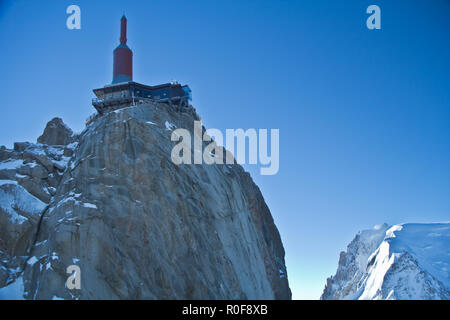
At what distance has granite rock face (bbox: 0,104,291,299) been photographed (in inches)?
2253

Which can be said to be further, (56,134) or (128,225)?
(56,134)

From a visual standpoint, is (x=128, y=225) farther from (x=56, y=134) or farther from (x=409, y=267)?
(x=409, y=267)

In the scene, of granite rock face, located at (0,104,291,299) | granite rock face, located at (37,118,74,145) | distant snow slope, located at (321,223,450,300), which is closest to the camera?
granite rock face, located at (0,104,291,299)

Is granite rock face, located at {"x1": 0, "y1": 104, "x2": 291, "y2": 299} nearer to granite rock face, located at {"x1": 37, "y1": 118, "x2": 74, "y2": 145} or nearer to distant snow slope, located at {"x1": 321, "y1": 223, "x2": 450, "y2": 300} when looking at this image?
granite rock face, located at {"x1": 37, "y1": 118, "x2": 74, "y2": 145}

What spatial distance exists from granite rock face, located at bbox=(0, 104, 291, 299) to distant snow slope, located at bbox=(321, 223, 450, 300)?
70.7 meters

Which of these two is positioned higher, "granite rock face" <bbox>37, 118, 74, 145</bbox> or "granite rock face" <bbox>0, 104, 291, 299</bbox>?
"granite rock face" <bbox>37, 118, 74, 145</bbox>

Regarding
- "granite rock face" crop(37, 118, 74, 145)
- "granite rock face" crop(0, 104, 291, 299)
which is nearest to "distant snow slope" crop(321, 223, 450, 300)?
"granite rock face" crop(0, 104, 291, 299)

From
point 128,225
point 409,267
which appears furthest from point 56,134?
point 409,267

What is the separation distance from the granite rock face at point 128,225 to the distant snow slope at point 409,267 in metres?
70.7

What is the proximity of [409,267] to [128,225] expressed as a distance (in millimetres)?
98805

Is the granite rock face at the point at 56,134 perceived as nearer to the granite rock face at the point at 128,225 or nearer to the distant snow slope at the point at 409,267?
the granite rock face at the point at 128,225

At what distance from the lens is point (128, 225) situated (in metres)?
60.9

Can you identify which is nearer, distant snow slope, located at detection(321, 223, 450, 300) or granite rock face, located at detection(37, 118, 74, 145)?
granite rock face, located at detection(37, 118, 74, 145)
